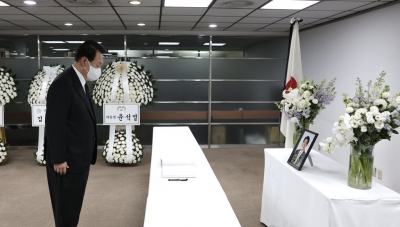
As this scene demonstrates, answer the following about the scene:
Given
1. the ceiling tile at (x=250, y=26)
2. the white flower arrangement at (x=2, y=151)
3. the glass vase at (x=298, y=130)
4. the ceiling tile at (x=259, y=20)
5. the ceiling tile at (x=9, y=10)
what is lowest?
the white flower arrangement at (x=2, y=151)

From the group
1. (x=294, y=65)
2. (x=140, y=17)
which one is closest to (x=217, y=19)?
(x=140, y=17)

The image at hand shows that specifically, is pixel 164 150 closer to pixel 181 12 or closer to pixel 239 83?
pixel 181 12

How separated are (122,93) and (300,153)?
3495 mm

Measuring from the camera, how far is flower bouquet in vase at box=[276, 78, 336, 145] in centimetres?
298

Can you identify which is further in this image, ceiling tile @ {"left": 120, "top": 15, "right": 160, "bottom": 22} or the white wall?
ceiling tile @ {"left": 120, "top": 15, "right": 160, "bottom": 22}

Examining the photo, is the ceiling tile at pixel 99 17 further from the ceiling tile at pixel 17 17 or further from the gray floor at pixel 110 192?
the gray floor at pixel 110 192

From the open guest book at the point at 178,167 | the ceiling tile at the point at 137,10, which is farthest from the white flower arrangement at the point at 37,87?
the open guest book at the point at 178,167

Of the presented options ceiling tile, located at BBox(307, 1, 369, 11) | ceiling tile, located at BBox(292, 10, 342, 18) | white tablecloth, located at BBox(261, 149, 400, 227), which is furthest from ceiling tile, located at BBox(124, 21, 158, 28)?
white tablecloth, located at BBox(261, 149, 400, 227)

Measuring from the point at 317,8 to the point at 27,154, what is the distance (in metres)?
5.62

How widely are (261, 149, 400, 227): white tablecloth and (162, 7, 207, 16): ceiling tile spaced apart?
239 centimetres

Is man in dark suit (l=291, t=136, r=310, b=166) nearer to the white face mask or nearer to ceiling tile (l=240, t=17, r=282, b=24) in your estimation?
the white face mask

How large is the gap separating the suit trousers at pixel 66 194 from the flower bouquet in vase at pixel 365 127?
1.76 metres

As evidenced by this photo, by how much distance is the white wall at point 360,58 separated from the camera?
13.7 ft

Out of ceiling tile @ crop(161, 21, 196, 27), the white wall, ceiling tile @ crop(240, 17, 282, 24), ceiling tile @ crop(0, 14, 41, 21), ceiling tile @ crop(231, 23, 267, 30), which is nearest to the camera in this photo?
the white wall
